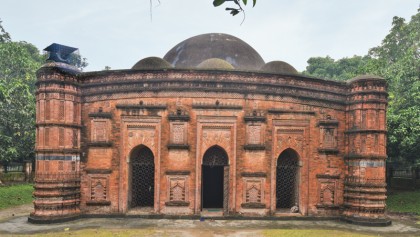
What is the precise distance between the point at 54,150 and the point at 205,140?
466 centimetres

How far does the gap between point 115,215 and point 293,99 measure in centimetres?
692

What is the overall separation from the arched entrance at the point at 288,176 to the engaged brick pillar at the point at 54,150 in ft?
22.1

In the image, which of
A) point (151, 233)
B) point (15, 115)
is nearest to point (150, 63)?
point (151, 233)

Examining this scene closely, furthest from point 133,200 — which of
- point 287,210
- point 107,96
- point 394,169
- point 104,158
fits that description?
point 394,169

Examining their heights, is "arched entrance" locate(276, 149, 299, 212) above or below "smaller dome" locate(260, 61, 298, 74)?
below

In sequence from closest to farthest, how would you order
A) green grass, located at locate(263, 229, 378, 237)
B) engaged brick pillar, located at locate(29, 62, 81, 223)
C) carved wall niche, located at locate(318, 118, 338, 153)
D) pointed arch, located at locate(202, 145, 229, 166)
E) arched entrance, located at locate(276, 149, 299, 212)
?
green grass, located at locate(263, 229, 378, 237)
engaged brick pillar, located at locate(29, 62, 81, 223)
pointed arch, located at locate(202, 145, 229, 166)
carved wall niche, located at locate(318, 118, 338, 153)
arched entrance, located at locate(276, 149, 299, 212)

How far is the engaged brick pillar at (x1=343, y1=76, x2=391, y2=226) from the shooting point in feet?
36.3

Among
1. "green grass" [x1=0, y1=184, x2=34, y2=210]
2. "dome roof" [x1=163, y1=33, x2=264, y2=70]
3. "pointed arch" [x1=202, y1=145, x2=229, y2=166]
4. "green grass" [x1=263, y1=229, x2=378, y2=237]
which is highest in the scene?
"dome roof" [x1=163, y1=33, x2=264, y2=70]

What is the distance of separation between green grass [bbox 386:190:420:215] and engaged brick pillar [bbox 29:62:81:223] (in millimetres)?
12938

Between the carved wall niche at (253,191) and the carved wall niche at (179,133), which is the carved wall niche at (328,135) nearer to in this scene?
the carved wall niche at (253,191)

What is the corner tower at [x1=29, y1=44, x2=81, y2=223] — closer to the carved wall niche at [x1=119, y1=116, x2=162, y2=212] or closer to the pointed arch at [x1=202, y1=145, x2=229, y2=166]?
the carved wall niche at [x1=119, y1=116, x2=162, y2=212]

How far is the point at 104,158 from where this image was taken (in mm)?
11391

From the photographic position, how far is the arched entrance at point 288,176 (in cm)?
1185

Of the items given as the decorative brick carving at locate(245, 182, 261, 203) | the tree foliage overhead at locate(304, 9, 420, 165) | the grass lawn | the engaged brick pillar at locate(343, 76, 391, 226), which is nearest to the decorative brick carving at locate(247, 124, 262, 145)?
the decorative brick carving at locate(245, 182, 261, 203)
